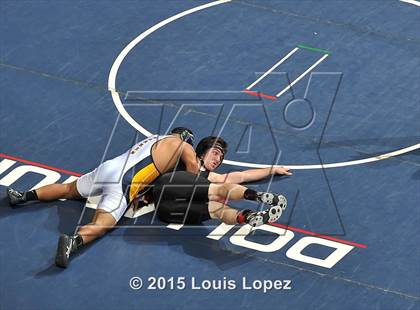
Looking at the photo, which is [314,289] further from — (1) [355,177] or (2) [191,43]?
(2) [191,43]

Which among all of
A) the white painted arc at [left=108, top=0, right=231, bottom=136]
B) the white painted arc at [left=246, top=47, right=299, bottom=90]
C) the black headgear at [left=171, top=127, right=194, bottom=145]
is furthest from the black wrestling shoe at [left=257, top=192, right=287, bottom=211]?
the white painted arc at [left=246, top=47, right=299, bottom=90]

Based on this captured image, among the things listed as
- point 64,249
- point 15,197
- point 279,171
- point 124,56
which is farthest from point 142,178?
point 124,56

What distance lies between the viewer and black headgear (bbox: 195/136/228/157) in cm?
1717

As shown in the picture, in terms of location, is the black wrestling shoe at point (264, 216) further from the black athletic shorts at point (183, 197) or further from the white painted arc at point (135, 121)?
the white painted arc at point (135, 121)

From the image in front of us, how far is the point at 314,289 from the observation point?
15.9 meters

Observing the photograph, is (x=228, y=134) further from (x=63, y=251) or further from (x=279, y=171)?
(x=63, y=251)

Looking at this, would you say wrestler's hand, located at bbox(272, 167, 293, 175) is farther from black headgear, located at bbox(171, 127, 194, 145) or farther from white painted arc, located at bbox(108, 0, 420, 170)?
black headgear, located at bbox(171, 127, 194, 145)

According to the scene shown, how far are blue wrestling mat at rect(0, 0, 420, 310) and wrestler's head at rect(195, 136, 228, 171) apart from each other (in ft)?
2.70

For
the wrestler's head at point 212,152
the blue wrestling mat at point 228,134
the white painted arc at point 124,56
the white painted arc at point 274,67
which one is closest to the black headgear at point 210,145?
the wrestler's head at point 212,152

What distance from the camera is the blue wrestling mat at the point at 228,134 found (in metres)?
16.0

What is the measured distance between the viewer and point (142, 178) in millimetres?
17031

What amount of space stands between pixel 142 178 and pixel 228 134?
90.0 inches

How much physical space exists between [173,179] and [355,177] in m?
2.88

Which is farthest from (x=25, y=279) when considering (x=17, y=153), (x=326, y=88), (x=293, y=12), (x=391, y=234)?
(x=293, y=12)
